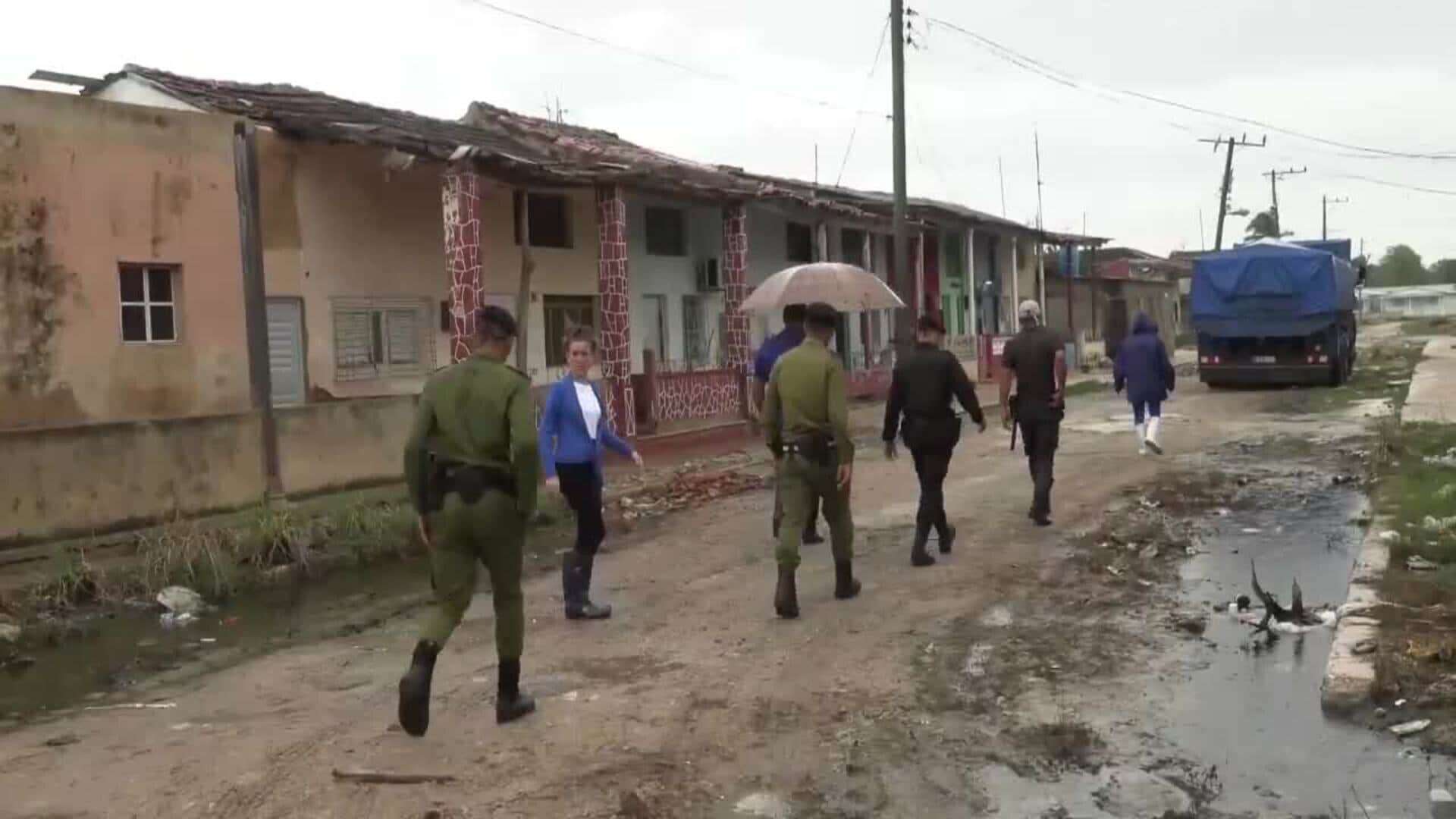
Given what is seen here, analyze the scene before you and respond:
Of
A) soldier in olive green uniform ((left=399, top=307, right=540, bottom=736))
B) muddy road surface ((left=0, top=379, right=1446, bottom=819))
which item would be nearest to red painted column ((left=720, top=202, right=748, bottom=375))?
muddy road surface ((left=0, top=379, right=1446, bottom=819))

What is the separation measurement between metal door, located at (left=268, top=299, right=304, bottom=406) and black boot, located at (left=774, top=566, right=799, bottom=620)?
10460 mm

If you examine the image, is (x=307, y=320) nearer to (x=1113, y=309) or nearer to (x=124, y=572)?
(x=124, y=572)

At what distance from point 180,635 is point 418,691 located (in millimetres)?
3945

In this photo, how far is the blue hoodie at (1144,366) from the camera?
14719 millimetres

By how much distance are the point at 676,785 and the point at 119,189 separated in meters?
11.9

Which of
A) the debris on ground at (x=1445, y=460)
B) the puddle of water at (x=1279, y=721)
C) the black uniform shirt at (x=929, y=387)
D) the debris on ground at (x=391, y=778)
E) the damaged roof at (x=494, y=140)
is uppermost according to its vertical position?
the damaged roof at (x=494, y=140)

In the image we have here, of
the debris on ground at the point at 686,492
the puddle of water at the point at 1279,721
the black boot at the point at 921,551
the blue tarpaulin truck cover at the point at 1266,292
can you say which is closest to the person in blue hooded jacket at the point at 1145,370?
the debris on ground at the point at 686,492

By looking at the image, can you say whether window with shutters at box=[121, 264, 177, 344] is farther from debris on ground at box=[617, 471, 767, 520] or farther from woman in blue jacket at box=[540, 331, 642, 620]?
woman in blue jacket at box=[540, 331, 642, 620]

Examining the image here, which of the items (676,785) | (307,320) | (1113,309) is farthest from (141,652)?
(1113,309)

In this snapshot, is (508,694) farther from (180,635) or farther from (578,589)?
(180,635)

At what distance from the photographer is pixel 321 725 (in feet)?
20.0

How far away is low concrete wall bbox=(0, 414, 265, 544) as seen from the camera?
37.0 ft

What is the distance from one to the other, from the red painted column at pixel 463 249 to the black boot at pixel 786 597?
9426 millimetres

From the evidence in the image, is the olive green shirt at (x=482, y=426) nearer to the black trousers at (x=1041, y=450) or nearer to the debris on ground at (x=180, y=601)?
the debris on ground at (x=180, y=601)
